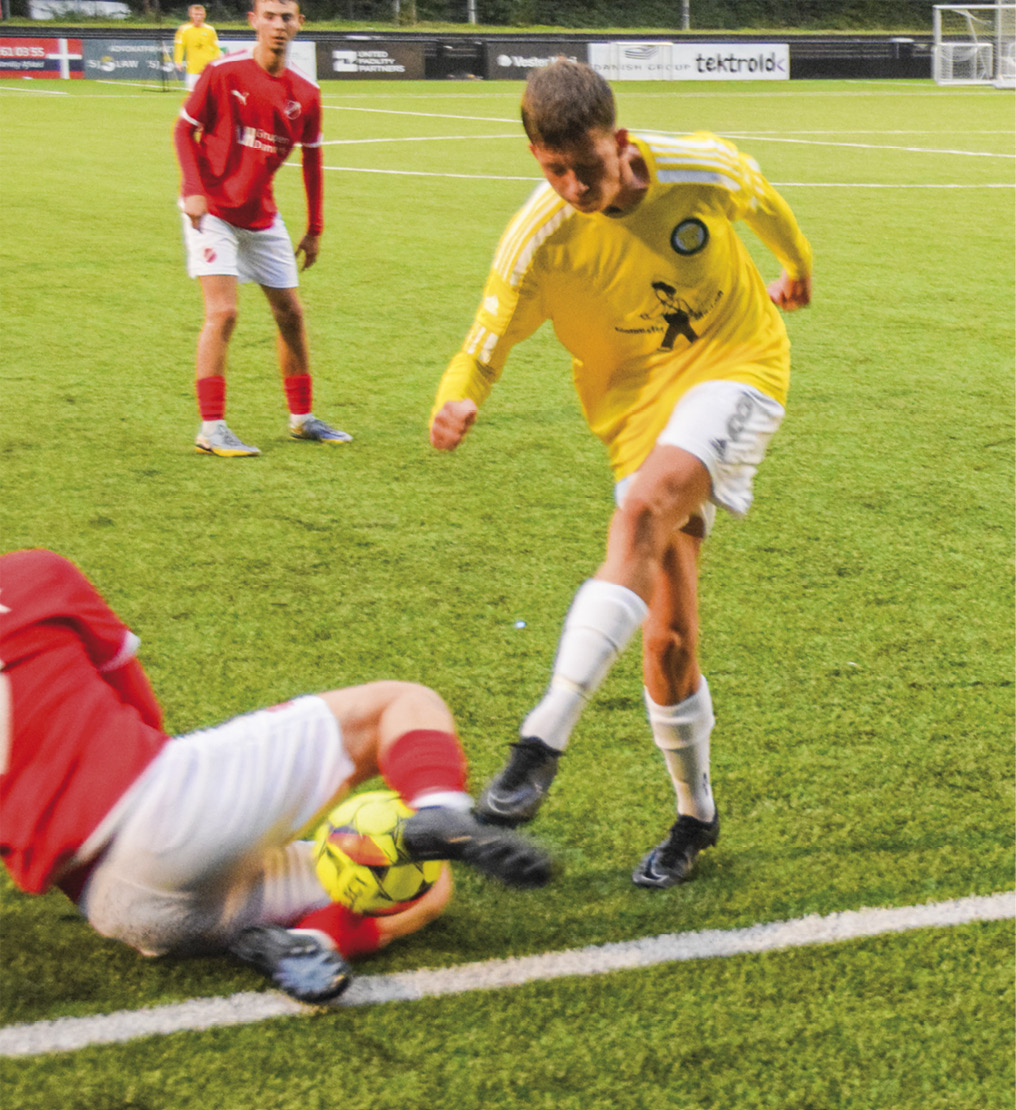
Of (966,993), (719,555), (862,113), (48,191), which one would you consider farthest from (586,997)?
(862,113)

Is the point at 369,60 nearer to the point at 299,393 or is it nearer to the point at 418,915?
the point at 299,393

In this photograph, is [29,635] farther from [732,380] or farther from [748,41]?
[748,41]

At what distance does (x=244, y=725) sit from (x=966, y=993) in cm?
166

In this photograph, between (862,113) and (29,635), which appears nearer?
(29,635)

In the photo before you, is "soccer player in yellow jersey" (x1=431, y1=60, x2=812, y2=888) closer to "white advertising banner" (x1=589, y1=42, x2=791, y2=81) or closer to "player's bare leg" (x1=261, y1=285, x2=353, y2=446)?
"player's bare leg" (x1=261, y1=285, x2=353, y2=446)

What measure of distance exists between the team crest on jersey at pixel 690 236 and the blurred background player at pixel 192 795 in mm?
1197

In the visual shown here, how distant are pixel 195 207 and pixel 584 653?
15.8 ft

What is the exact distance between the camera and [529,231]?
119 inches

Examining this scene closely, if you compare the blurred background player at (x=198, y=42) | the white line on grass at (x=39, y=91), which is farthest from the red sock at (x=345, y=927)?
the white line on grass at (x=39, y=91)

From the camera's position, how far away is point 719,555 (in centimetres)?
541

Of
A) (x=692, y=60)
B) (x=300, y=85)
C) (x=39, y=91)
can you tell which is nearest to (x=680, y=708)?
(x=300, y=85)

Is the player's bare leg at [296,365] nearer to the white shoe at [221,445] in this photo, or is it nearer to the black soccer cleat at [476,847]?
the white shoe at [221,445]

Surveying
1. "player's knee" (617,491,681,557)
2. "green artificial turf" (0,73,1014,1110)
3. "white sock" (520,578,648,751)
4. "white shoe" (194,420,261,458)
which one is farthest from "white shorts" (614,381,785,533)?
"white shoe" (194,420,261,458)

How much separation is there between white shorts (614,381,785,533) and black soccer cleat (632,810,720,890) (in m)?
0.78
